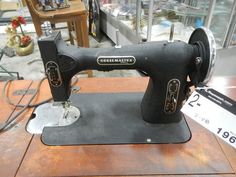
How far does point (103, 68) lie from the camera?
668 mm

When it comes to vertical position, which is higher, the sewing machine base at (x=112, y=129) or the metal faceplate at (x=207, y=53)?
the metal faceplate at (x=207, y=53)

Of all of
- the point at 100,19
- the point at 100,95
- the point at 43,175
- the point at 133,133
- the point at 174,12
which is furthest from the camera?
the point at 100,19

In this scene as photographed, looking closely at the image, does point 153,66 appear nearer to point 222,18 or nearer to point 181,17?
point 181,17

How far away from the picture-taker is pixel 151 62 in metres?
0.65

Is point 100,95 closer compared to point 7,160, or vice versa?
point 7,160

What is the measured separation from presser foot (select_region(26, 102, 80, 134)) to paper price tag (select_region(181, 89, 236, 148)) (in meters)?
0.38

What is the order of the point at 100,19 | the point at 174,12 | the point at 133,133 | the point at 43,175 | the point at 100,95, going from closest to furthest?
the point at 43,175, the point at 133,133, the point at 100,95, the point at 174,12, the point at 100,19

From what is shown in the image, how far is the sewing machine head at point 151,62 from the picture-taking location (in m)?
0.62

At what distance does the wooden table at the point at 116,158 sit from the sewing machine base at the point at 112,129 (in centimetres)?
2

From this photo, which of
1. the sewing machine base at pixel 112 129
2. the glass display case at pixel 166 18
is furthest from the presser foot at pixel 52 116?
the glass display case at pixel 166 18

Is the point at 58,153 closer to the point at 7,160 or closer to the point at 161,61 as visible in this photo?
the point at 7,160

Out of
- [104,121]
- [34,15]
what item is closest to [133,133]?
[104,121]

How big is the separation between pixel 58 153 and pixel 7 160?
143 mm

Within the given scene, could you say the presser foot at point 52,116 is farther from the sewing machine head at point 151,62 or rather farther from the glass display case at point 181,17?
the glass display case at point 181,17
